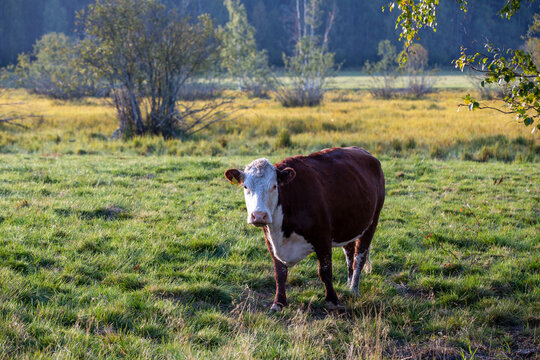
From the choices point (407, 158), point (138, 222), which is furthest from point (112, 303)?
point (407, 158)

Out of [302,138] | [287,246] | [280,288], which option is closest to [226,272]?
[280,288]

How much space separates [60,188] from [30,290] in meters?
4.54

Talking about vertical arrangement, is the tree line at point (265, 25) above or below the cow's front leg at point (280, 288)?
above

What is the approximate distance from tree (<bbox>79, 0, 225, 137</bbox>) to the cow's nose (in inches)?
522

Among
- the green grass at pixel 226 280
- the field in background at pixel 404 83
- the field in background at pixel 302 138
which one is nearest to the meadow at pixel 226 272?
the green grass at pixel 226 280

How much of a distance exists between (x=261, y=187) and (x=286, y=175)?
0.28m

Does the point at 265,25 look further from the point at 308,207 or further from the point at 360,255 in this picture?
the point at 308,207

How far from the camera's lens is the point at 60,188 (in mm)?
8578

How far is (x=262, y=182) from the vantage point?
425 centimetres

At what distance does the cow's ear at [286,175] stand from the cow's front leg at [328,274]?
0.85m

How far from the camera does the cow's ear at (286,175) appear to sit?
4.31m

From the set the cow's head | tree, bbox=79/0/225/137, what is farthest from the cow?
tree, bbox=79/0/225/137

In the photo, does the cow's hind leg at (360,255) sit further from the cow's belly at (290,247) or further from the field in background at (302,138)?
the field in background at (302,138)

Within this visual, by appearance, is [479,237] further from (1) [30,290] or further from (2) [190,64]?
(2) [190,64]
